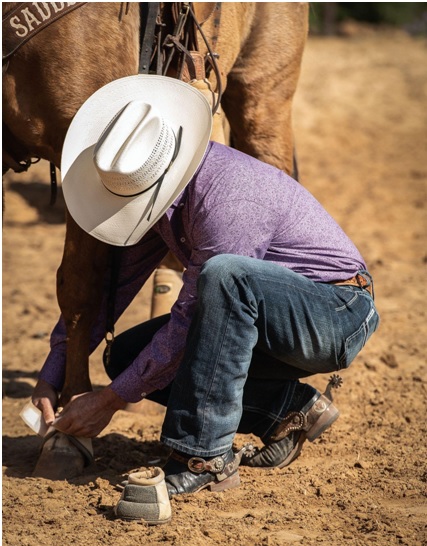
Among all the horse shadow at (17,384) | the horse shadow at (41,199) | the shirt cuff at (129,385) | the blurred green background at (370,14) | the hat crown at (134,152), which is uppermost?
the hat crown at (134,152)

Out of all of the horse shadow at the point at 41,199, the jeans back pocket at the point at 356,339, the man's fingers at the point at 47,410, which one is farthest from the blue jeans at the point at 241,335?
the horse shadow at the point at 41,199

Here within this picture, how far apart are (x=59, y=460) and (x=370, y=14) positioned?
583 inches

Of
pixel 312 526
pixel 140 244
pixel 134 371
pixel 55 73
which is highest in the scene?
pixel 55 73

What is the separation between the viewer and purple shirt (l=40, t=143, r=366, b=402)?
2.67 m

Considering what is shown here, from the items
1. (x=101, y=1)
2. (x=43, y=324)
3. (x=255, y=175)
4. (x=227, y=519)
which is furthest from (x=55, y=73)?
(x=43, y=324)

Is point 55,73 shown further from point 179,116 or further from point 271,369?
point 271,369

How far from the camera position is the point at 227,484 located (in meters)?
2.85

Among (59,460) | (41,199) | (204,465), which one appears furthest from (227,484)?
(41,199)

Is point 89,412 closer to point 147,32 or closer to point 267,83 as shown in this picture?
point 147,32

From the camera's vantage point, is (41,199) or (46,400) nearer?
(46,400)

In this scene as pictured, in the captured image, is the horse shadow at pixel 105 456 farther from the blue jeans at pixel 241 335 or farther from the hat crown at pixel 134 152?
the hat crown at pixel 134 152

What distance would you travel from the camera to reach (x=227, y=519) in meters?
2.61

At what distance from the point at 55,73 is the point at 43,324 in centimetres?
229

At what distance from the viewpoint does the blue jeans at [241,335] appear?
2635 mm
